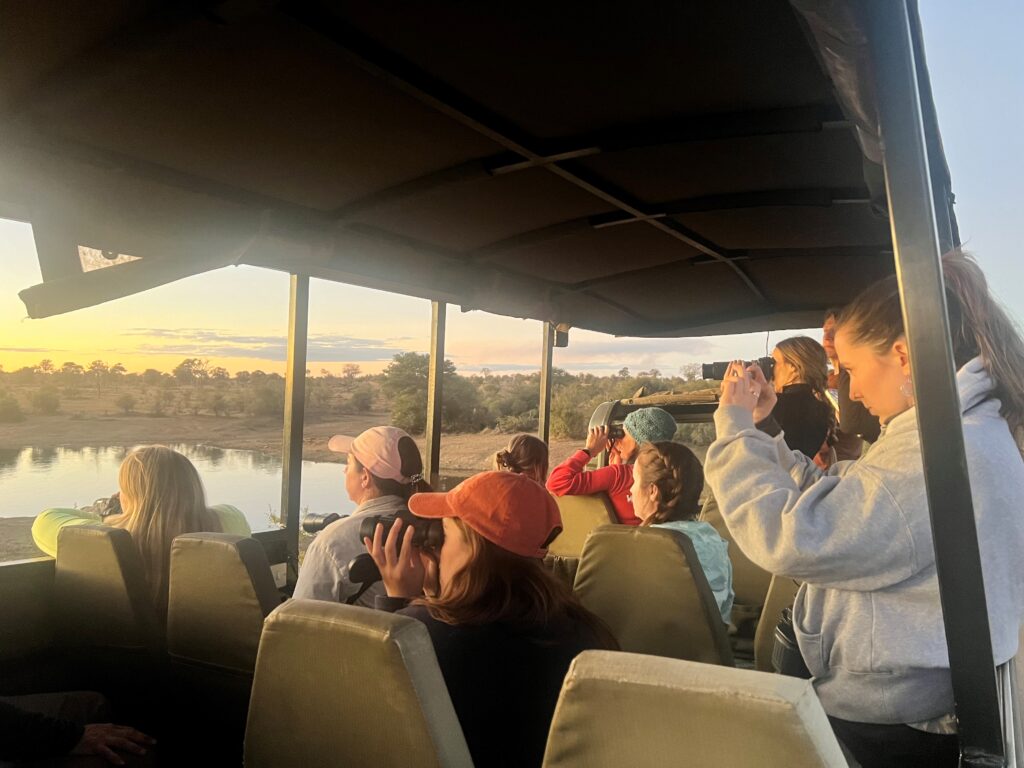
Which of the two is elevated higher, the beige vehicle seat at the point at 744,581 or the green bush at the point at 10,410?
the green bush at the point at 10,410

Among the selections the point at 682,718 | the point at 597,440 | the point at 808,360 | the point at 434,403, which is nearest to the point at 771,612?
the point at 808,360

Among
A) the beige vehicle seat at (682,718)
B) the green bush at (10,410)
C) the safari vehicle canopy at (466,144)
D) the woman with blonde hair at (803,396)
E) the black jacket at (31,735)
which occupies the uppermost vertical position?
the safari vehicle canopy at (466,144)

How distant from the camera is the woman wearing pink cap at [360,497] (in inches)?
86.7

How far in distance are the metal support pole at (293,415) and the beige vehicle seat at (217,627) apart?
1.11 m

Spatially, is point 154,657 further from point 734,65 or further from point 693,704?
point 734,65

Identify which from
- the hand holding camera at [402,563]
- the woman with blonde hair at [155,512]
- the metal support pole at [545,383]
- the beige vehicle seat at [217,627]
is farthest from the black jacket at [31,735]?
the metal support pole at [545,383]

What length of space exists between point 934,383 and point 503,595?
0.88 m

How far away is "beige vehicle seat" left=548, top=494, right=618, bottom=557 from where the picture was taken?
131 inches

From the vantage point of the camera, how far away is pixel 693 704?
729 mm

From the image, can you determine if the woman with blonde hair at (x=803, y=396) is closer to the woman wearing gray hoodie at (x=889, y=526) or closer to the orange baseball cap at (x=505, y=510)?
the orange baseball cap at (x=505, y=510)

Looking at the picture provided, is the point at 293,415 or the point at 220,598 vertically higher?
the point at 293,415

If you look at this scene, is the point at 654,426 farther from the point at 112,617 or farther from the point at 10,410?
the point at 10,410

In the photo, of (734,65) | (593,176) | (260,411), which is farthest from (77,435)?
(734,65)

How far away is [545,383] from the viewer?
16.2ft
